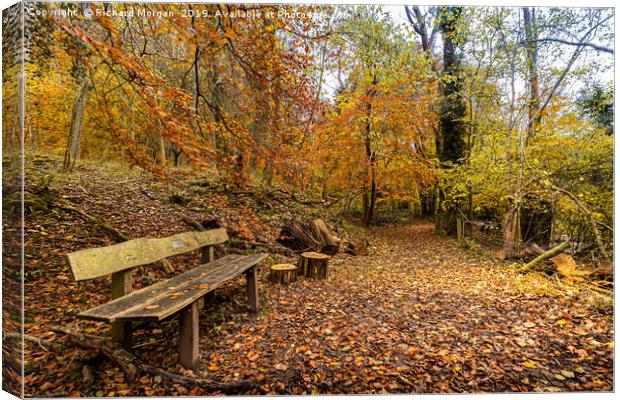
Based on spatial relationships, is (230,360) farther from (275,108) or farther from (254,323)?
(275,108)

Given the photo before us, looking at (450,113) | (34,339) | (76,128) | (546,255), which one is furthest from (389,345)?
(76,128)

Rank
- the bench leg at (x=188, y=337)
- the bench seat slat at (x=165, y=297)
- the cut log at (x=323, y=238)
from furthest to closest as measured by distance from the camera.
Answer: the cut log at (x=323, y=238), the bench leg at (x=188, y=337), the bench seat slat at (x=165, y=297)

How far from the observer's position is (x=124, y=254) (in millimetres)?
2375

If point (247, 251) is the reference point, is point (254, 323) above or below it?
below

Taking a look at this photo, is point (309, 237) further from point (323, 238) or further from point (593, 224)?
point (593, 224)

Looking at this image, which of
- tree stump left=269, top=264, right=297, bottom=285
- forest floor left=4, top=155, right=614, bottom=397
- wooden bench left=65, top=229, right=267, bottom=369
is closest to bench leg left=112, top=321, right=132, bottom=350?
wooden bench left=65, top=229, right=267, bottom=369

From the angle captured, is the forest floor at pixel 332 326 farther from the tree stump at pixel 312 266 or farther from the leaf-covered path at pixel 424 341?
the tree stump at pixel 312 266

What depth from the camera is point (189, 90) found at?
11.4 ft

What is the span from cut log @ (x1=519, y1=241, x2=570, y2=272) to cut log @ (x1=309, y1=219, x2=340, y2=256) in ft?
8.35

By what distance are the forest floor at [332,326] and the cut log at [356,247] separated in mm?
1072

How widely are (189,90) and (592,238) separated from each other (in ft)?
16.0

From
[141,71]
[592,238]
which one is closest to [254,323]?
[141,71]

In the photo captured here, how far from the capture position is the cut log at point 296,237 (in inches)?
172

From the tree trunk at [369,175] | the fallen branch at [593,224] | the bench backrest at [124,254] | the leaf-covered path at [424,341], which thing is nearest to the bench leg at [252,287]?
the leaf-covered path at [424,341]
